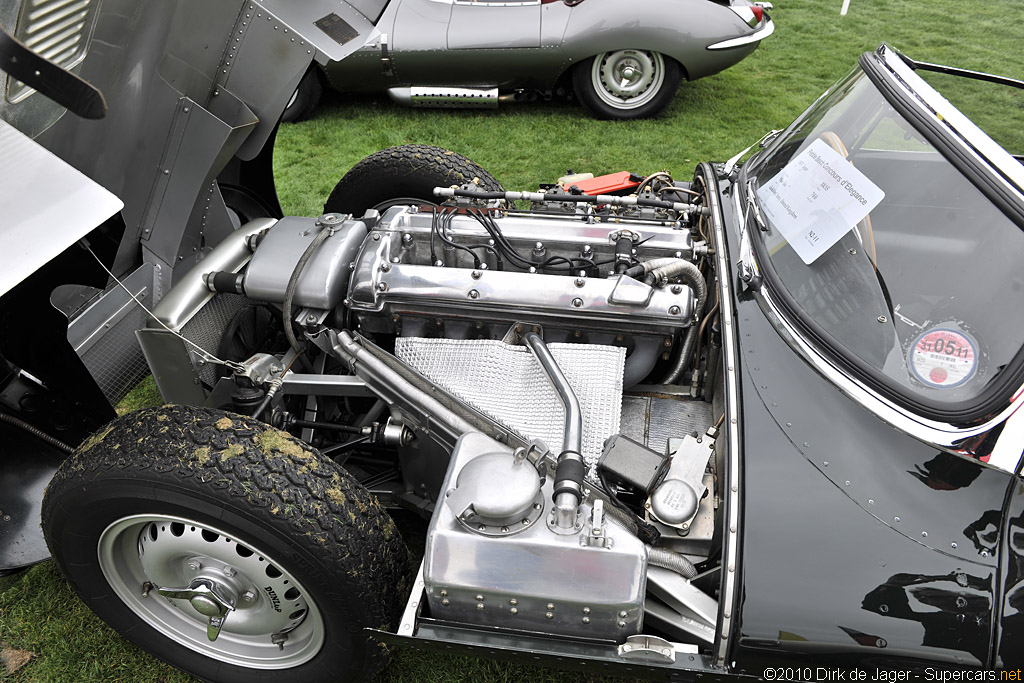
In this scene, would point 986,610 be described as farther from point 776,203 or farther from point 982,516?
point 776,203

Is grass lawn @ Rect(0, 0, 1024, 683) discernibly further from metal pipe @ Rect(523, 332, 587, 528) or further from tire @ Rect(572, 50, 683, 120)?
metal pipe @ Rect(523, 332, 587, 528)

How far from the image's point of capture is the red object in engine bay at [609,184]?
3.91 metres

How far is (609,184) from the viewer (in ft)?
13.1

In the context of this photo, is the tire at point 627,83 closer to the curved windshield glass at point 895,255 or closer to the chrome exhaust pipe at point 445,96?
the chrome exhaust pipe at point 445,96

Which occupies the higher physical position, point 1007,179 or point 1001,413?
point 1007,179

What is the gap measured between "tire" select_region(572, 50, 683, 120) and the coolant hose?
5.14m

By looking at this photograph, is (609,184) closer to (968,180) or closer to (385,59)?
(968,180)

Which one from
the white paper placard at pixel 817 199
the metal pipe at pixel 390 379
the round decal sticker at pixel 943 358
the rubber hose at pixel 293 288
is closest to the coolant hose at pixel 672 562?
the metal pipe at pixel 390 379

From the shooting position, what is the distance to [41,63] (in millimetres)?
1555

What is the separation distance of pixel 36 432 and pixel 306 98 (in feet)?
14.6

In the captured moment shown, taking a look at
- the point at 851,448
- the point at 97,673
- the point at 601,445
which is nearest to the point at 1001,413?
the point at 851,448

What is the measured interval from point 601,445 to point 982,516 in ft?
3.25

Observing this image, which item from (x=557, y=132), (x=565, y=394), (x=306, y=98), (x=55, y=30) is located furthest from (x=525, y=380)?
(x=306, y=98)

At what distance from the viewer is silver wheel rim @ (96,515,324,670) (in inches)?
81.5
